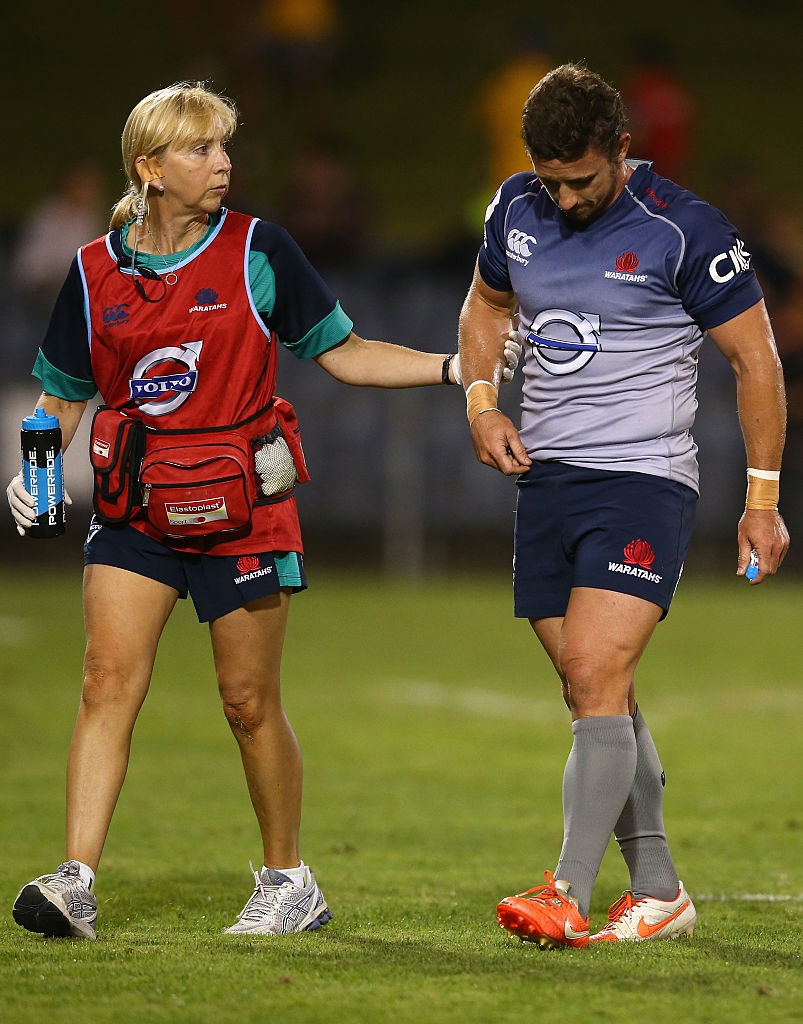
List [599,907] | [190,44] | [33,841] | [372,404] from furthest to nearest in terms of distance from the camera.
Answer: [190,44]
[372,404]
[33,841]
[599,907]

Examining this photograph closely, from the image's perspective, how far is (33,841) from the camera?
22.8ft

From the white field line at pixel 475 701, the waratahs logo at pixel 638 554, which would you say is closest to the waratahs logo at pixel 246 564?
the waratahs logo at pixel 638 554

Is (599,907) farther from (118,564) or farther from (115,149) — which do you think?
(115,149)

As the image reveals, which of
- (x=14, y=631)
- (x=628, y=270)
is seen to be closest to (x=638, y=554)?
(x=628, y=270)

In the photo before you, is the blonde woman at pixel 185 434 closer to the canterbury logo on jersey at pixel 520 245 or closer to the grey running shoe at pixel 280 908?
the grey running shoe at pixel 280 908

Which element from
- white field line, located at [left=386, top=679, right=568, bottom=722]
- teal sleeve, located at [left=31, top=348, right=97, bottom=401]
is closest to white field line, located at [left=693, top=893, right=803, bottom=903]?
teal sleeve, located at [left=31, top=348, right=97, bottom=401]

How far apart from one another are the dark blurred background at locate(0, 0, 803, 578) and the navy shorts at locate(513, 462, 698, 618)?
33.9ft

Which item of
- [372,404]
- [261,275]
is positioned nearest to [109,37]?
[372,404]

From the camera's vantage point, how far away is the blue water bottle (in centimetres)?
524

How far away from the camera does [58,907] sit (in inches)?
192

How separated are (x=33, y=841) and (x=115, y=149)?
2124cm

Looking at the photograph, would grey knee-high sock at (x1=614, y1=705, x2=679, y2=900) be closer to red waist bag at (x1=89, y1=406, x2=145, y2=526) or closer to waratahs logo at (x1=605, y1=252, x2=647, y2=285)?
waratahs logo at (x1=605, y1=252, x2=647, y2=285)

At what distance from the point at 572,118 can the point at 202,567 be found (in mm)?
1722

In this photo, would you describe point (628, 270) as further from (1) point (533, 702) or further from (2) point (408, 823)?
(1) point (533, 702)
